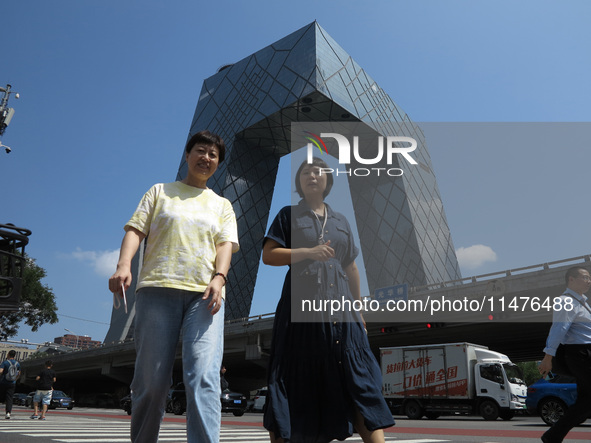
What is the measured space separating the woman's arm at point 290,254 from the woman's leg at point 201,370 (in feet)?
1.62

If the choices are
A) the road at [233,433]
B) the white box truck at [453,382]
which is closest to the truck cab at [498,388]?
the white box truck at [453,382]

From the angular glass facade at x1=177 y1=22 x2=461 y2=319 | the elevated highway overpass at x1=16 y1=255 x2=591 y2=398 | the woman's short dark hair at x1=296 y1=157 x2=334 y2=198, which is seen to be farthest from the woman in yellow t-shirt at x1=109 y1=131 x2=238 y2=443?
the angular glass facade at x1=177 y1=22 x2=461 y2=319

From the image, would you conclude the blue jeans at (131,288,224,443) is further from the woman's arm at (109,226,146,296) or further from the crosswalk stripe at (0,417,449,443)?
the crosswalk stripe at (0,417,449,443)

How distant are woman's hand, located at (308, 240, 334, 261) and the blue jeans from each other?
0.67 m

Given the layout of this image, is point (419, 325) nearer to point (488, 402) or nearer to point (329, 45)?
point (488, 402)

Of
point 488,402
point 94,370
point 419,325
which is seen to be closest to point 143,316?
point 488,402

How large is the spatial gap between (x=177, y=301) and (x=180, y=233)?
0.42m

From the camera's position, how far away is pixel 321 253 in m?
3.16

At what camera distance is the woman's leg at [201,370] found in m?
2.96

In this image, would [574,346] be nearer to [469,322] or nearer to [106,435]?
[106,435]

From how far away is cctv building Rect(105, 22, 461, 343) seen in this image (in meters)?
50.2

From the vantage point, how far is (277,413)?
2893mm

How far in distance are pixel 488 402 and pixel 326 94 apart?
34631 mm

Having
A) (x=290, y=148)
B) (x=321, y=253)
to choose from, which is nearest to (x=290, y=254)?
(x=321, y=253)
